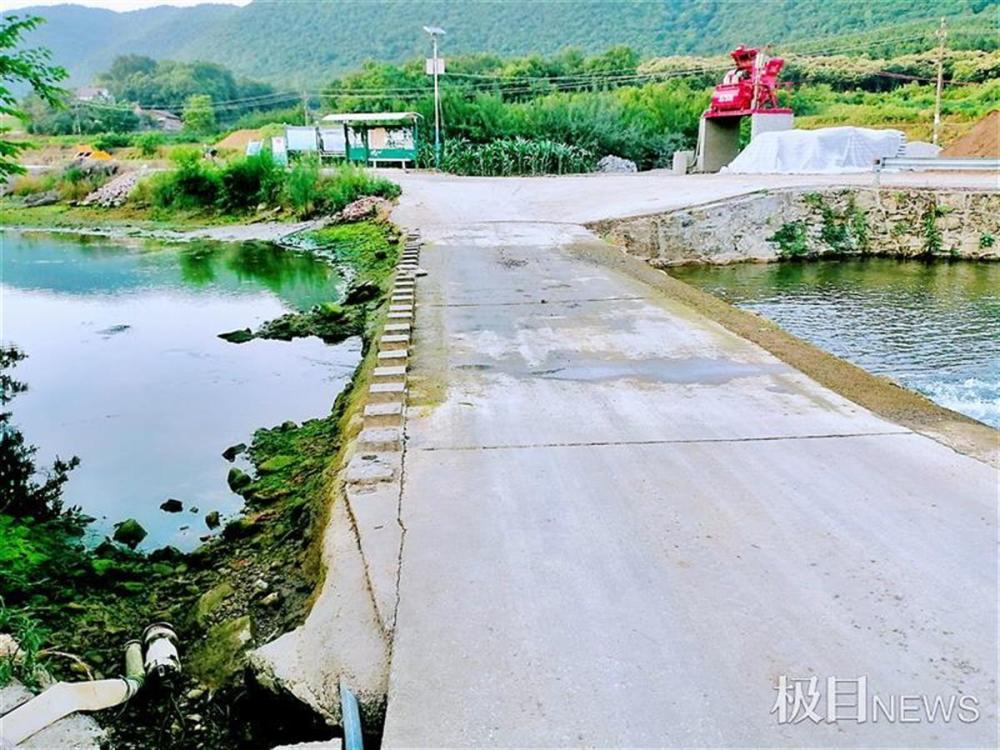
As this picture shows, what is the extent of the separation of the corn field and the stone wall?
538 inches

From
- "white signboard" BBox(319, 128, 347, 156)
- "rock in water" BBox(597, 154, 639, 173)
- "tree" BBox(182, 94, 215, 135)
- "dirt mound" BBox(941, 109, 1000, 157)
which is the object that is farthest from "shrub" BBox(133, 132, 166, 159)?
"dirt mound" BBox(941, 109, 1000, 157)

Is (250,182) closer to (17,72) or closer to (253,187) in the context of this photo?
(253,187)

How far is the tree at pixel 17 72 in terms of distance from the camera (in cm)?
683

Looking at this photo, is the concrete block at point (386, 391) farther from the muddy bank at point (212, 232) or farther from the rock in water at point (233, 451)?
the muddy bank at point (212, 232)

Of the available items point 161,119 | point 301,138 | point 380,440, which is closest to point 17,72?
point 380,440

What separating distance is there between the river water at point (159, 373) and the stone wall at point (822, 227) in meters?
5.99

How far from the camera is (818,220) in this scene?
54.7 ft

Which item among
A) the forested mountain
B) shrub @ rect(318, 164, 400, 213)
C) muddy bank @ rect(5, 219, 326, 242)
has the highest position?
the forested mountain

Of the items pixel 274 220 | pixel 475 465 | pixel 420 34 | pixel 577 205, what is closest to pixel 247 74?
pixel 420 34

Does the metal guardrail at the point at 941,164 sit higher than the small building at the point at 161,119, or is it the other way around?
the small building at the point at 161,119

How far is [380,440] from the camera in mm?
4746

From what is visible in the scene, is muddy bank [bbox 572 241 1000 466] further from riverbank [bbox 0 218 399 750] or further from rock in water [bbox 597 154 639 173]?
rock in water [bbox 597 154 639 173]

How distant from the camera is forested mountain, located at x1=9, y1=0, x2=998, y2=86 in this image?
72.0 meters
